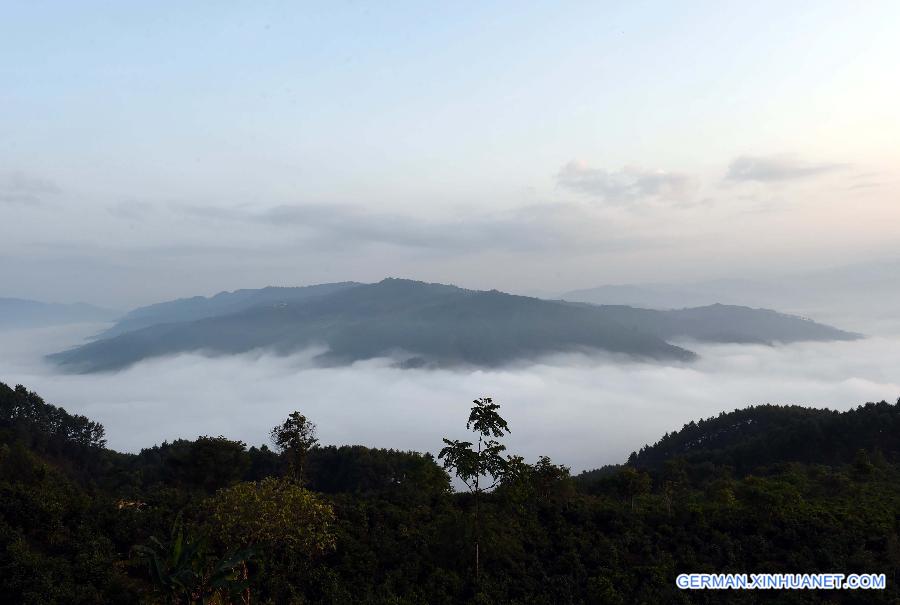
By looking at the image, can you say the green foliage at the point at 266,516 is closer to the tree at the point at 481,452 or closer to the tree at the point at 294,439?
the tree at the point at 481,452

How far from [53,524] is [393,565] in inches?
631

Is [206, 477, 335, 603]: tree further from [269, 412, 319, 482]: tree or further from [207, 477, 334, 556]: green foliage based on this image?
[269, 412, 319, 482]: tree

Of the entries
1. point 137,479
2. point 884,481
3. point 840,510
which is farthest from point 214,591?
point 137,479

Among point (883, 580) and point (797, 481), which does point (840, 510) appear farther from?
point (797, 481)

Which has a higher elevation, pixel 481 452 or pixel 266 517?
pixel 481 452

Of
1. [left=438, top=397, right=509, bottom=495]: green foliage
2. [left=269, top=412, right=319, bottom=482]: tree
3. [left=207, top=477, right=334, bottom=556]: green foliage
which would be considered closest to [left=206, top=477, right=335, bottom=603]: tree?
[left=207, top=477, right=334, bottom=556]: green foliage

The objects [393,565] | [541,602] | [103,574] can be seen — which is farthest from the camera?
[393,565]

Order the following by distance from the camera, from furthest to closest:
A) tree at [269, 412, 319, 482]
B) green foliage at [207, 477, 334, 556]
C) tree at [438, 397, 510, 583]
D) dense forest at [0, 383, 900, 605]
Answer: tree at [269, 412, 319, 482] < tree at [438, 397, 510, 583] < green foliage at [207, 477, 334, 556] < dense forest at [0, 383, 900, 605]

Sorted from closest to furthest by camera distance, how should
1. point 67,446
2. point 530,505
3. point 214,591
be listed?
point 214,591 < point 530,505 < point 67,446

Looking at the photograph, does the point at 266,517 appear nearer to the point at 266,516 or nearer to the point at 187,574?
the point at 266,516

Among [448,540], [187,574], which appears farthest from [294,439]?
[187,574]

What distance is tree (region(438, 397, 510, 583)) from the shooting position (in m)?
21.3

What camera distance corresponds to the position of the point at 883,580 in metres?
23.7

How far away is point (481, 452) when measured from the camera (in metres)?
21.8
